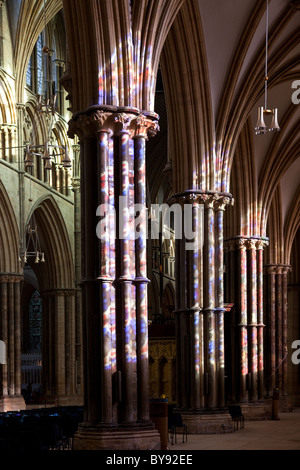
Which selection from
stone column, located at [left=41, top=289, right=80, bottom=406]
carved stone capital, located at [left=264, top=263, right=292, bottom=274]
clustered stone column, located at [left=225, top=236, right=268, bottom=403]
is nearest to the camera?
clustered stone column, located at [left=225, top=236, right=268, bottom=403]

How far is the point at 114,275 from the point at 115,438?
10.0 feet

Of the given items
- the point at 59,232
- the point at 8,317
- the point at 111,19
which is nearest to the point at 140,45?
the point at 111,19

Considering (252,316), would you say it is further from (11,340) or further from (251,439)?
(11,340)

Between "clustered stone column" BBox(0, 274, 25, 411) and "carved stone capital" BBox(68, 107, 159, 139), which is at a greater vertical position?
"carved stone capital" BBox(68, 107, 159, 139)

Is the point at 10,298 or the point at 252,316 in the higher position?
the point at 10,298

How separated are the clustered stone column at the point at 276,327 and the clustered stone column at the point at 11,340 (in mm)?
10354

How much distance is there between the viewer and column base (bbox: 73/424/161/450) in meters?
15.4

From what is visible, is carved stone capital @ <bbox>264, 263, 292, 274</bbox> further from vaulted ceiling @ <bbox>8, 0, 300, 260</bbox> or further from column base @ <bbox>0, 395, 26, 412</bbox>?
column base @ <bbox>0, 395, 26, 412</bbox>

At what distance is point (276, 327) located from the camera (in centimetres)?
3625

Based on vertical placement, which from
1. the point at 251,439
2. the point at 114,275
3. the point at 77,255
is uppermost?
the point at 77,255

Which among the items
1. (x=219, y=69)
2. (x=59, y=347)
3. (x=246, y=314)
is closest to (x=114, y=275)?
(x=219, y=69)

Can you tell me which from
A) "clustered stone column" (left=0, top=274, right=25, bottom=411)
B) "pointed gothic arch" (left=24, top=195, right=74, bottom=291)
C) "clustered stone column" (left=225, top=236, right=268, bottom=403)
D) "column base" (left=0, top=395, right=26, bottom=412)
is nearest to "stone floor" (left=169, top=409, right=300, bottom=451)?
"clustered stone column" (left=225, top=236, right=268, bottom=403)

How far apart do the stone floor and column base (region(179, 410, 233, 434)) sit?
39cm

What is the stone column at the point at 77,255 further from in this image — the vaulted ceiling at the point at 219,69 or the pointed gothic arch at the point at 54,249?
the vaulted ceiling at the point at 219,69
